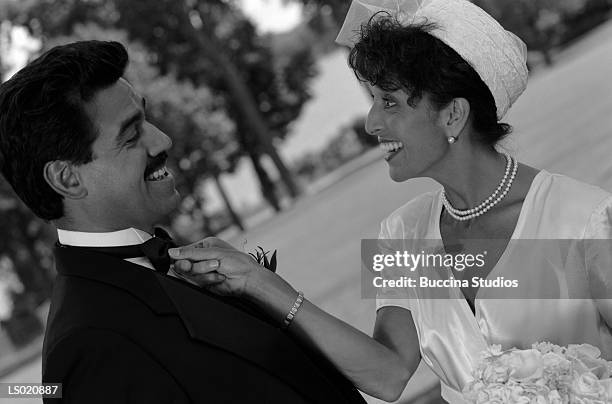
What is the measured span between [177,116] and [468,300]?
20.0 m

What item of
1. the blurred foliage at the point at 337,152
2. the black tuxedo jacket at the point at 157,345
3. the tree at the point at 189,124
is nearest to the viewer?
the black tuxedo jacket at the point at 157,345

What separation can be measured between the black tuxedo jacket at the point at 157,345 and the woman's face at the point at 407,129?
0.69 m

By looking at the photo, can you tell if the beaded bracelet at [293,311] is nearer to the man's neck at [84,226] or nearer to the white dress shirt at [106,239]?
the white dress shirt at [106,239]

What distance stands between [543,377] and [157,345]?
36.4 inches

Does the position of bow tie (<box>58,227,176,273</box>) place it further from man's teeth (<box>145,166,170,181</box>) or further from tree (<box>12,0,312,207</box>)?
tree (<box>12,0,312,207</box>)

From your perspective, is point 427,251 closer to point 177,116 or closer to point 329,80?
point 177,116

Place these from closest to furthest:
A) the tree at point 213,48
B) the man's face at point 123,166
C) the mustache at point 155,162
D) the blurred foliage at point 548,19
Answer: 1. the man's face at point 123,166
2. the mustache at point 155,162
3. the tree at point 213,48
4. the blurred foliage at point 548,19

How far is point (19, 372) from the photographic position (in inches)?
586

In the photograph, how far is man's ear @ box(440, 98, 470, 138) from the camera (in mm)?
2305

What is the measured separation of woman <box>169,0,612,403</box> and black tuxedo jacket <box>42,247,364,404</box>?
0.37ft

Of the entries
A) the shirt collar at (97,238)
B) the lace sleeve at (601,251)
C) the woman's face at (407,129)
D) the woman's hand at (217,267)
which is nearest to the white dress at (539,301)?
the lace sleeve at (601,251)

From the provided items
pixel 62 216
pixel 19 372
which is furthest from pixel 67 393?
pixel 19 372

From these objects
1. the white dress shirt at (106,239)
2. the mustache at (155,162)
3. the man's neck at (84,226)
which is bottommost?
the white dress shirt at (106,239)

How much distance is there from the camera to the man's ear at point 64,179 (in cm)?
189
